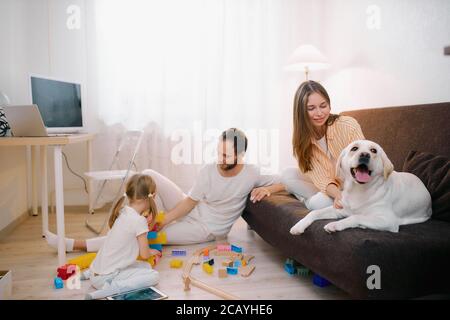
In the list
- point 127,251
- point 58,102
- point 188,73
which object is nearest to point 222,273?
point 127,251

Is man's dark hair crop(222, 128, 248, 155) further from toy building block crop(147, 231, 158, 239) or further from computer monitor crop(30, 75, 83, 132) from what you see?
computer monitor crop(30, 75, 83, 132)

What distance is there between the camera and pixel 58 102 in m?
2.63

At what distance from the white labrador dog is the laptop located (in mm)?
1308

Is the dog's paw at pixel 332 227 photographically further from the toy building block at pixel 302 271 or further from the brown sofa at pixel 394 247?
the toy building block at pixel 302 271

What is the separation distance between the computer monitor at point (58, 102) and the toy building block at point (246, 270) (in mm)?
1586

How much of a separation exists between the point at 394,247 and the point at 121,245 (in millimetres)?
1082

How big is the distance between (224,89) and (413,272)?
2.27 metres

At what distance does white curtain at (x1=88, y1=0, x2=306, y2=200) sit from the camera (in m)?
3.02

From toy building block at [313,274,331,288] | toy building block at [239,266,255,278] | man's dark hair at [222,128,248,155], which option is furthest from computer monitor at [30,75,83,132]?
toy building block at [313,274,331,288]

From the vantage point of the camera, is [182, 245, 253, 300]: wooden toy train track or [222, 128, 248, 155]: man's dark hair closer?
[182, 245, 253, 300]: wooden toy train track

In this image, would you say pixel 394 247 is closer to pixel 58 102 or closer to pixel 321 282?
pixel 321 282

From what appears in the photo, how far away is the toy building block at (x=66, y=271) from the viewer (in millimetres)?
1686

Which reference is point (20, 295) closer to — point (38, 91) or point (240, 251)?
point (240, 251)
